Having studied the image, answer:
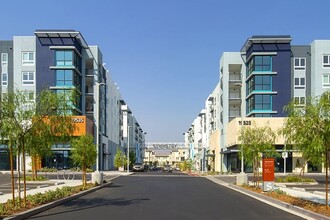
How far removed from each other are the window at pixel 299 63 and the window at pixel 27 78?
128 ft

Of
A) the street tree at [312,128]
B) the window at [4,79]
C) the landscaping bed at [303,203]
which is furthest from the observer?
the window at [4,79]

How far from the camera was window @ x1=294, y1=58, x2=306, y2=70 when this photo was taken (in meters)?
66.7

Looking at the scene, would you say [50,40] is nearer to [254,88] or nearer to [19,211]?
[254,88]

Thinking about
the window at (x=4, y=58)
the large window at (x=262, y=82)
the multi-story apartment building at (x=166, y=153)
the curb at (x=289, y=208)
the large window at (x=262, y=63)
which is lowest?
the multi-story apartment building at (x=166, y=153)

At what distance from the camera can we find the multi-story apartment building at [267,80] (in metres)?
62.5

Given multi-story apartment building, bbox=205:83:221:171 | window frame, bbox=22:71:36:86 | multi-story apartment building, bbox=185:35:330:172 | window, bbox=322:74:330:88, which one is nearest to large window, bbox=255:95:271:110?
multi-story apartment building, bbox=185:35:330:172

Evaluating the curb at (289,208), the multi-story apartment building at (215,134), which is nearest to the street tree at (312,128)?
the curb at (289,208)

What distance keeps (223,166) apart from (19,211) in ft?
187

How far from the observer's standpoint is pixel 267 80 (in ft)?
207

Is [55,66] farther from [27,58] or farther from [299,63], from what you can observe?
[299,63]

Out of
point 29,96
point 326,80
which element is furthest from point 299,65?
point 29,96

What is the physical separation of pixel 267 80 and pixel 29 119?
169 ft

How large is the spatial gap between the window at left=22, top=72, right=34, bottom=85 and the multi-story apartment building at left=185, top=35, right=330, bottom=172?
2904cm

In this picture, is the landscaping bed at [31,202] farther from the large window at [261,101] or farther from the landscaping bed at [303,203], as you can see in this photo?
the large window at [261,101]
